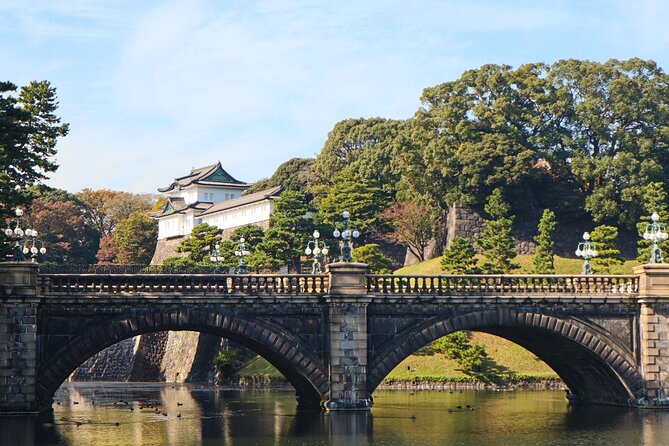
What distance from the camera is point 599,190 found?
8981 centimetres

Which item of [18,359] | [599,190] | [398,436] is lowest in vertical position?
Answer: [398,436]

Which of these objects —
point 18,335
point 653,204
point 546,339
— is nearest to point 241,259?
point 546,339

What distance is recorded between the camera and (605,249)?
8081 cm

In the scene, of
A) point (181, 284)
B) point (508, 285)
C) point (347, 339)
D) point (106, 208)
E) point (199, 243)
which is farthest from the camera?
point (106, 208)

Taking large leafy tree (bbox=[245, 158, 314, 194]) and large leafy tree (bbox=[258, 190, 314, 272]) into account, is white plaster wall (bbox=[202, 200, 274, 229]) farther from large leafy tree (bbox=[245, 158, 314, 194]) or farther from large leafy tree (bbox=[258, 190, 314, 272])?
large leafy tree (bbox=[258, 190, 314, 272])

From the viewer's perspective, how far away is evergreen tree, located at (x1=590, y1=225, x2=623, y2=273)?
77438mm

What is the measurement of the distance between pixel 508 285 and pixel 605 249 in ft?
106

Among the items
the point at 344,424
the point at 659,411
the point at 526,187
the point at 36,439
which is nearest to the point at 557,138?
the point at 526,187

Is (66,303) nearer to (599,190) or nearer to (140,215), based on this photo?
(599,190)

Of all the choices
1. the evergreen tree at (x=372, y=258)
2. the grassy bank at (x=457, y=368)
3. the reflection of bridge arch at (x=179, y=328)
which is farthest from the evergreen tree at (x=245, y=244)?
the reflection of bridge arch at (x=179, y=328)

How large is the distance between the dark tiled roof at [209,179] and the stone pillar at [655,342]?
83.4 m

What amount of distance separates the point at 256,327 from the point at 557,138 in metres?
50.1

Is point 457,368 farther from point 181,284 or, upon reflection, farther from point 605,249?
point 181,284

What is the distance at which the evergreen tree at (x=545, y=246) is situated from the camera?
3152 inches
